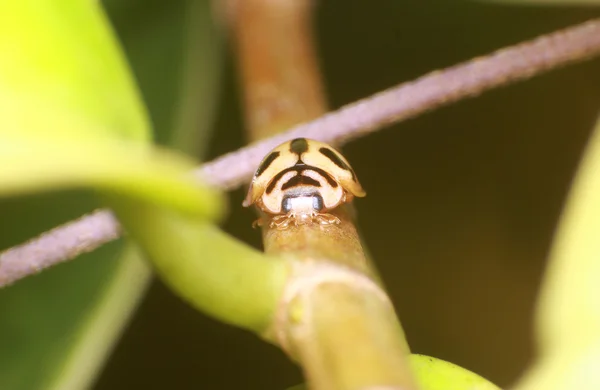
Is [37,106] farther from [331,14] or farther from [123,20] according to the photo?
[331,14]

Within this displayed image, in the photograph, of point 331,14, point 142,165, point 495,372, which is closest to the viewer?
point 142,165

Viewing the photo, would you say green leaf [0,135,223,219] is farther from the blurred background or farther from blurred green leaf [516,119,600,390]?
the blurred background

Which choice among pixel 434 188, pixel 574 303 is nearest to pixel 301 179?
pixel 574 303

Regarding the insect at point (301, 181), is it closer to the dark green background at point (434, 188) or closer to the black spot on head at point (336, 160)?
the black spot on head at point (336, 160)

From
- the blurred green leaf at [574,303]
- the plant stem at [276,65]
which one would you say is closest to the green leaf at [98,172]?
the blurred green leaf at [574,303]

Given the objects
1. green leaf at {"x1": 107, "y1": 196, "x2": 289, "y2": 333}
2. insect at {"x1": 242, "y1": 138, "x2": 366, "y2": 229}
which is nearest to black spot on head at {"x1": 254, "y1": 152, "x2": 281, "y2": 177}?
insect at {"x1": 242, "y1": 138, "x2": 366, "y2": 229}

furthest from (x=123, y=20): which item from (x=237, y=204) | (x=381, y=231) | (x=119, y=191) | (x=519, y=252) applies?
(x=119, y=191)
